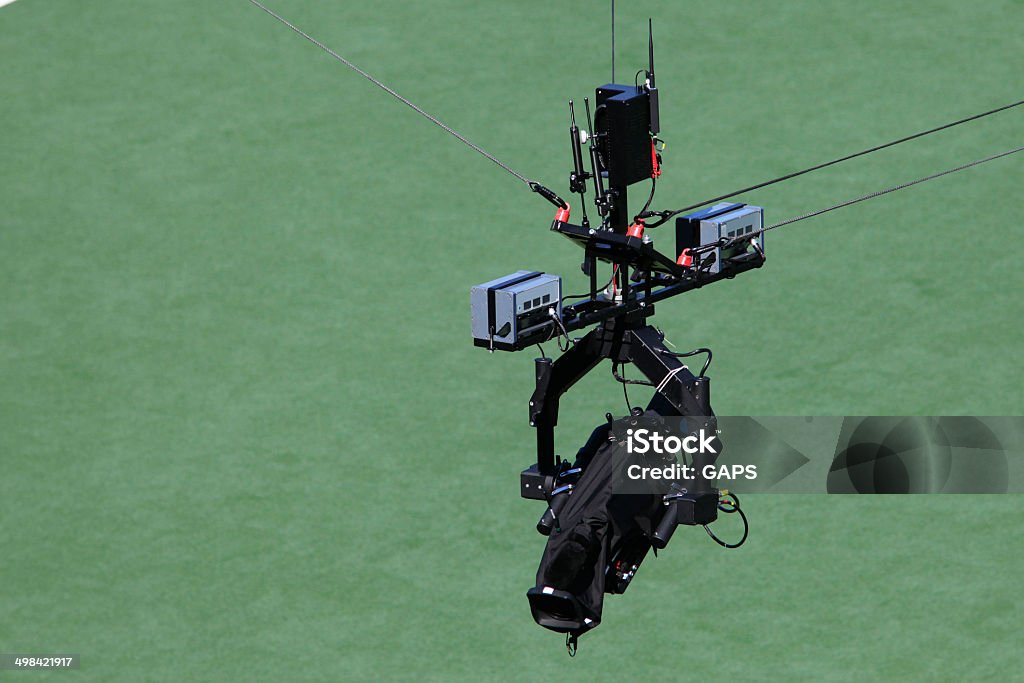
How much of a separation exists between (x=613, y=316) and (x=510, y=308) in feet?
4.71

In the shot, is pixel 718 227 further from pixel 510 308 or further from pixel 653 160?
pixel 510 308

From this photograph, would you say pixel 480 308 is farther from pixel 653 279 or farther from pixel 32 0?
pixel 32 0

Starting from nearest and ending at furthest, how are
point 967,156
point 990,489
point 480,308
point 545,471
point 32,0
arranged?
point 480,308 → point 545,471 → point 990,489 → point 967,156 → point 32,0

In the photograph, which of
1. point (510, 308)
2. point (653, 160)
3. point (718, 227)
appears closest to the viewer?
point (510, 308)

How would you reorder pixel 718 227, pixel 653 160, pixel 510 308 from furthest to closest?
pixel 718 227 < pixel 653 160 < pixel 510 308

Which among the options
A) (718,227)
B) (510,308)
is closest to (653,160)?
(718,227)

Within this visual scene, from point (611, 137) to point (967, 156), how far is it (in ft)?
59.7

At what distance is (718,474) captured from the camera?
29250 millimetres

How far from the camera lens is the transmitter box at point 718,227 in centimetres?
2975

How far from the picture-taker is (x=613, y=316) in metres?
28.7

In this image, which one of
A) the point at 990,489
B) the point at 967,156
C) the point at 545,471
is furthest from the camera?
the point at 967,156

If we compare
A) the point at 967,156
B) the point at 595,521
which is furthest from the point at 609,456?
the point at 967,156

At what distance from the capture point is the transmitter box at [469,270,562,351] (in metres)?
27.8

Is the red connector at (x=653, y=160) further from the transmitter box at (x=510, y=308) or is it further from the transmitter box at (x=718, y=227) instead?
the transmitter box at (x=510, y=308)
